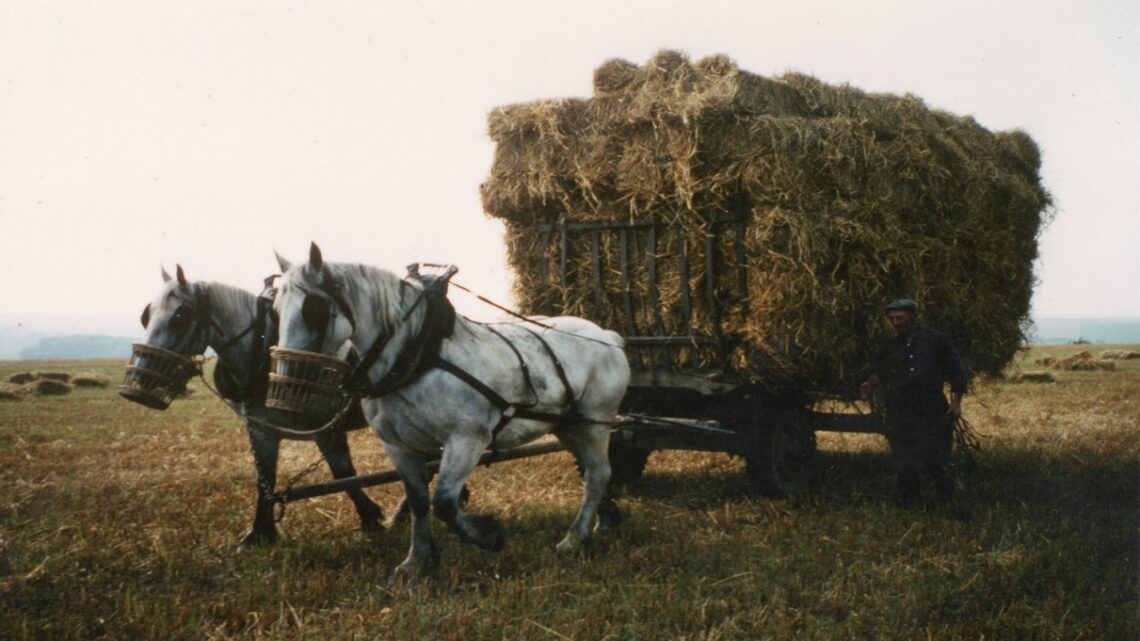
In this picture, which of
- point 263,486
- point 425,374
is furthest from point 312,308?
point 263,486

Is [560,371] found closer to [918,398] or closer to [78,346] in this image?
[918,398]

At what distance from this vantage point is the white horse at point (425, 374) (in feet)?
14.0

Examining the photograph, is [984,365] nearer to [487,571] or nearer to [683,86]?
[683,86]

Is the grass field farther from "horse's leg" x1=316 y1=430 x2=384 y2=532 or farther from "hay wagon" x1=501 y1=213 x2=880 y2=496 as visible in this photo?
"hay wagon" x1=501 y1=213 x2=880 y2=496

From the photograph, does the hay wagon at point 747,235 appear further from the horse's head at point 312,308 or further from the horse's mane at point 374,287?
the horse's head at point 312,308

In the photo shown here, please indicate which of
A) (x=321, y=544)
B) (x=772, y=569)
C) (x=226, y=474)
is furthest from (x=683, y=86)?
(x=226, y=474)

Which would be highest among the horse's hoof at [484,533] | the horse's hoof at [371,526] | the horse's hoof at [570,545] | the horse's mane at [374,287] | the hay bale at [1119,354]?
the horse's mane at [374,287]

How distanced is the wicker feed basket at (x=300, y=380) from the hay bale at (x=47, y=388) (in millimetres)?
17249

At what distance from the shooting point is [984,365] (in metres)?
8.12

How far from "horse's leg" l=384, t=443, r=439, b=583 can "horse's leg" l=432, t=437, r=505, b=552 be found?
13.2 inches

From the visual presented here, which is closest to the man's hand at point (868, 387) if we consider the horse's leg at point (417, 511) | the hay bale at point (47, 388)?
the horse's leg at point (417, 511)

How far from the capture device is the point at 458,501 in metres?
4.62

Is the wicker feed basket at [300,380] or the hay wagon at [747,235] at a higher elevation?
the hay wagon at [747,235]

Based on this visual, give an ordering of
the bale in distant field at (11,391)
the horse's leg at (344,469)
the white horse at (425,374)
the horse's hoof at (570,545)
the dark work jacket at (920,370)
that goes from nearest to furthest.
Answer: the white horse at (425,374) < the horse's hoof at (570,545) < the horse's leg at (344,469) < the dark work jacket at (920,370) < the bale in distant field at (11,391)
